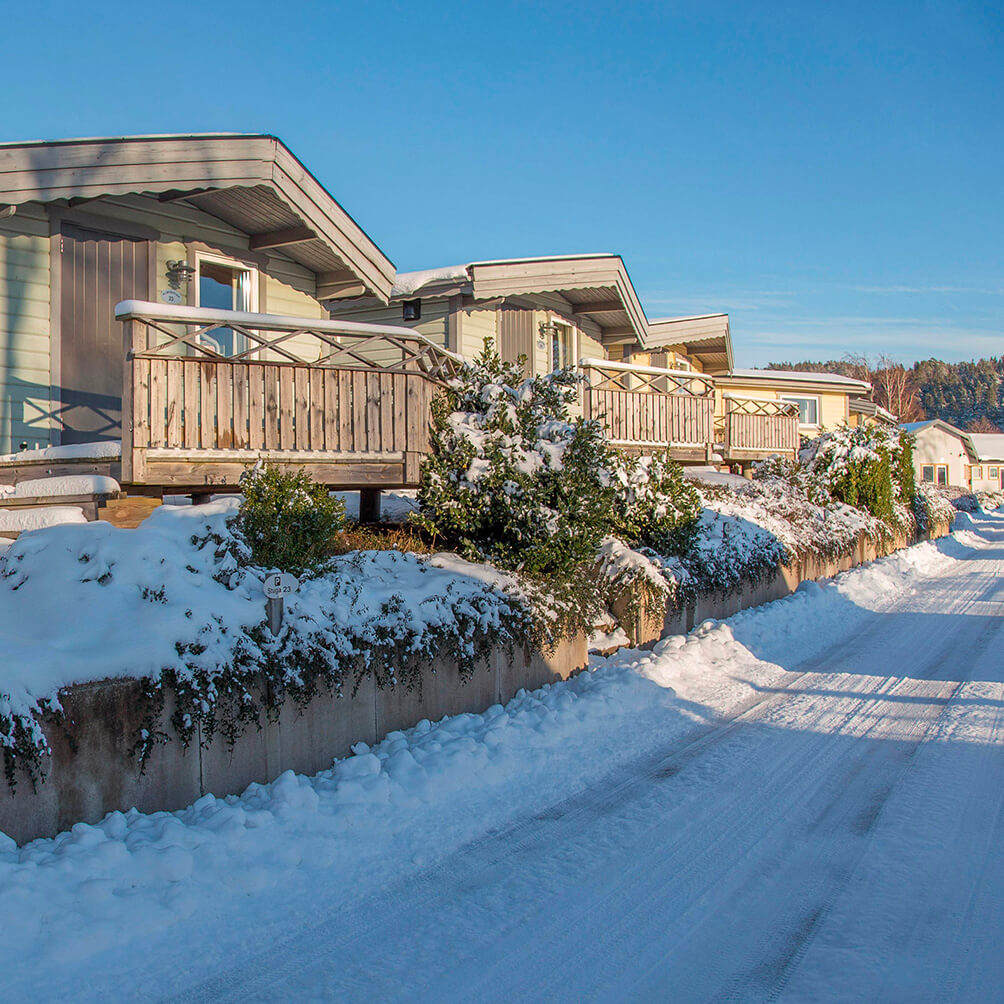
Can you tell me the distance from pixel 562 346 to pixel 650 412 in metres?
3.61

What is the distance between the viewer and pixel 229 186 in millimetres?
10523

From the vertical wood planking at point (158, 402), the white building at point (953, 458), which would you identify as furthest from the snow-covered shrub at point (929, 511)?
the white building at point (953, 458)

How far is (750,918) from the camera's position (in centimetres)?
377

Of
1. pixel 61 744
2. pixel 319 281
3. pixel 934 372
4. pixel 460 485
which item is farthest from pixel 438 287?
pixel 934 372

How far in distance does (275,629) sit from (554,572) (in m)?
3.34

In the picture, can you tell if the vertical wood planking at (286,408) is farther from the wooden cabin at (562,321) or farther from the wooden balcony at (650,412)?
Result: the wooden balcony at (650,412)

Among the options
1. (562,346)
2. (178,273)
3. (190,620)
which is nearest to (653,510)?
(190,620)

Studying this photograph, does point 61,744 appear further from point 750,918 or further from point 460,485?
point 460,485

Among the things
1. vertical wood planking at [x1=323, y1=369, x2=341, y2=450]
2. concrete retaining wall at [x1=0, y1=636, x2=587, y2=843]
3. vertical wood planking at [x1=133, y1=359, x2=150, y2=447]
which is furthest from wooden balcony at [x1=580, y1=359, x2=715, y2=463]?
concrete retaining wall at [x1=0, y1=636, x2=587, y2=843]

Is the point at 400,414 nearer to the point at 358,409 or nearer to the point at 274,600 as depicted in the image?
the point at 358,409

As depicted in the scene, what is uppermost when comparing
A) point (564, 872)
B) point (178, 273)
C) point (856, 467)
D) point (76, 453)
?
point (178, 273)

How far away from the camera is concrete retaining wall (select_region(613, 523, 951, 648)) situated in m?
9.23

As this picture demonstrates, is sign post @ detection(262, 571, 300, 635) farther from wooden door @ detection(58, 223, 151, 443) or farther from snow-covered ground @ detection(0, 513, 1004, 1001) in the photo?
wooden door @ detection(58, 223, 151, 443)

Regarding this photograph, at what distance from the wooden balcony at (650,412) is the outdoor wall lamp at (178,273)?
6492 millimetres
